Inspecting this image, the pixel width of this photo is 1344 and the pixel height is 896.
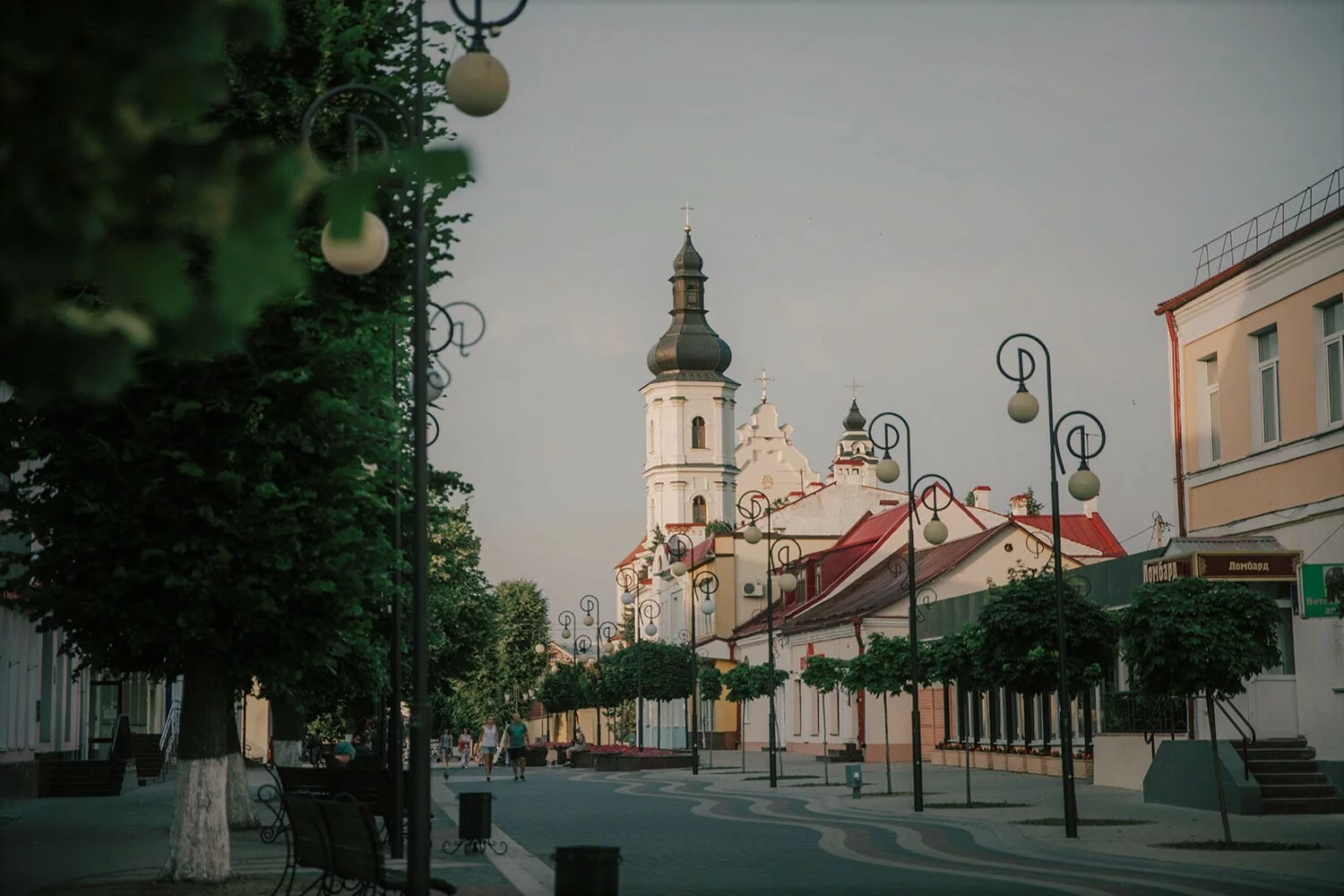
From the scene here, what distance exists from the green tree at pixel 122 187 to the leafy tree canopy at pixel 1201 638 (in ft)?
59.7

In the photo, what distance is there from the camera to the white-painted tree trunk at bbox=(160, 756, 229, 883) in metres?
15.5

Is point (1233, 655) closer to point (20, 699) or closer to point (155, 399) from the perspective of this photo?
point (155, 399)

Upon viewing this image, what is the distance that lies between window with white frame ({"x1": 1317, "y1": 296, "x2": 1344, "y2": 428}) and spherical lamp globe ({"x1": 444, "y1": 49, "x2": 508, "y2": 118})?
59.0ft

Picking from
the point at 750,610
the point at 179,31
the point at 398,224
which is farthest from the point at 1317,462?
the point at 750,610

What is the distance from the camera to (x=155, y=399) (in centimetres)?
1504

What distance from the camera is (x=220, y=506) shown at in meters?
15.0

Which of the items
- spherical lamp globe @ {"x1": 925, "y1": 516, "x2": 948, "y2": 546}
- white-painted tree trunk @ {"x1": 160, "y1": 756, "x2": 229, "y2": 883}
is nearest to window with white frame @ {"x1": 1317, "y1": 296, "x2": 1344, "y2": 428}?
spherical lamp globe @ {"x1": 925, "y1": 516, "x2": 948, "y2": 546}

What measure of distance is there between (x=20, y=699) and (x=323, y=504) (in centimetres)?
1917

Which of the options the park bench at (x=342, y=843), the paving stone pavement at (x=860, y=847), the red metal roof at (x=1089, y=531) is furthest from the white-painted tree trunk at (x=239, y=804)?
the red metal roof at (x=1089, y=531)

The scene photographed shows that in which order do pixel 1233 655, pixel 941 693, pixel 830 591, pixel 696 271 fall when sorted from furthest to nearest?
pixel 696 271 < pixel 830 591 < pixel 941 693 < pixel 1233 655

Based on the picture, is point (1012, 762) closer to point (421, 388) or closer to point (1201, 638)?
point (1201, 638)

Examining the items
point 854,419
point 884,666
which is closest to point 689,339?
point 854,419

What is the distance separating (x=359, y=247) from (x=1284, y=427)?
25.8m

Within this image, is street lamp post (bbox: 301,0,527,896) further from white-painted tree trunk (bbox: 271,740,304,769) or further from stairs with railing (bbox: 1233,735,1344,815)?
white-painted tree trunk (bbox: 271,740,304,769)
